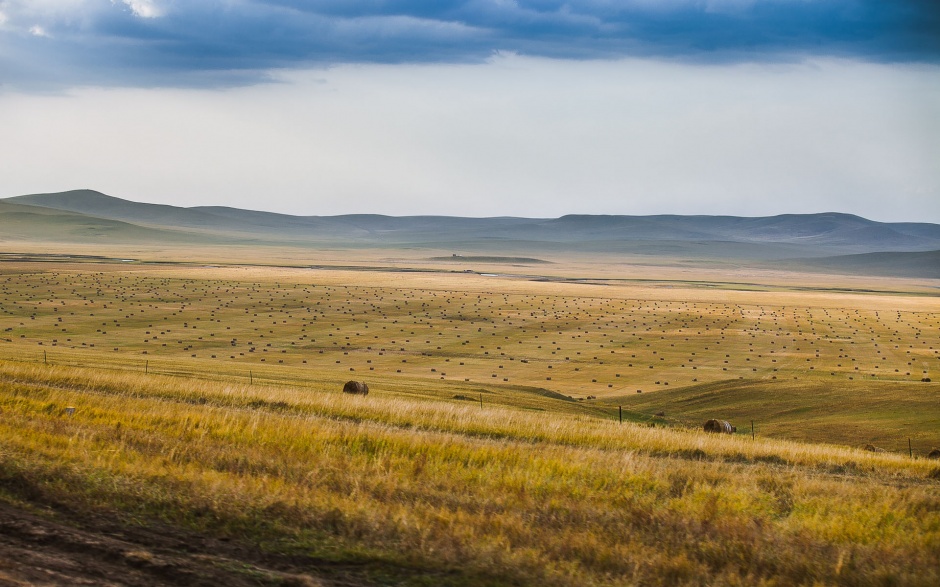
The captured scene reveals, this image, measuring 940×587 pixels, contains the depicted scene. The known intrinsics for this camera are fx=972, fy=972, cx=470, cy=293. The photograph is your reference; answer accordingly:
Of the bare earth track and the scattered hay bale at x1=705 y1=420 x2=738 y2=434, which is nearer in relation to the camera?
the bare earth track

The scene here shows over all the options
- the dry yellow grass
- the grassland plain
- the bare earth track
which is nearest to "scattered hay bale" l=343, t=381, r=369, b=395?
the grassland plain

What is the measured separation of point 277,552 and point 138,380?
18294 mm

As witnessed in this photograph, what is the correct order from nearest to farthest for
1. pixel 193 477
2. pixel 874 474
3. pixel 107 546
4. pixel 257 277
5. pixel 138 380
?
pixel 107 546, pixel 193 477, pixel 874 474, pixel 138 380, pixel 257 277

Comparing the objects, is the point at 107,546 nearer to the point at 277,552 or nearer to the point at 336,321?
the point at 277,552

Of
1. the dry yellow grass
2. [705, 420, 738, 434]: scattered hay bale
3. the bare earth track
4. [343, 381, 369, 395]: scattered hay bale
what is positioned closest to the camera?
the bare earth track

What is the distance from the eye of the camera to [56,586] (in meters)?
8.38

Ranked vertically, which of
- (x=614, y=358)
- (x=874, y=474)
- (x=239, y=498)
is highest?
(x=239, y=498)

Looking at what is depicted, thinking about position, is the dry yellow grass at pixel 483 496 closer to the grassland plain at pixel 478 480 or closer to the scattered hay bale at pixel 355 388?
the grassland plain at pixel 478 480

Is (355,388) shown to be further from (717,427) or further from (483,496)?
(483,496)

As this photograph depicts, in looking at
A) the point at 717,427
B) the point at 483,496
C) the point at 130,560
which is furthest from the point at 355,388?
the point at 130,560

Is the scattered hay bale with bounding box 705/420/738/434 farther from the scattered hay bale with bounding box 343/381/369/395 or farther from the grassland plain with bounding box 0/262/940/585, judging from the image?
the scattered hay bale with bounding box 343/381/369/395

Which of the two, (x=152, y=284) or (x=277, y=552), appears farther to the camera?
(x=152, y=284)

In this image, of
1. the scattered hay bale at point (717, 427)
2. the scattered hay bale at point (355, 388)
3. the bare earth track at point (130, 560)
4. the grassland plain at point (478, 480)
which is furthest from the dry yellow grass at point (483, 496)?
the scattered hay bale at point (355, 388)

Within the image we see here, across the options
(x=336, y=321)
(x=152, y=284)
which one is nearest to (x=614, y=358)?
(x=336, y=321)
